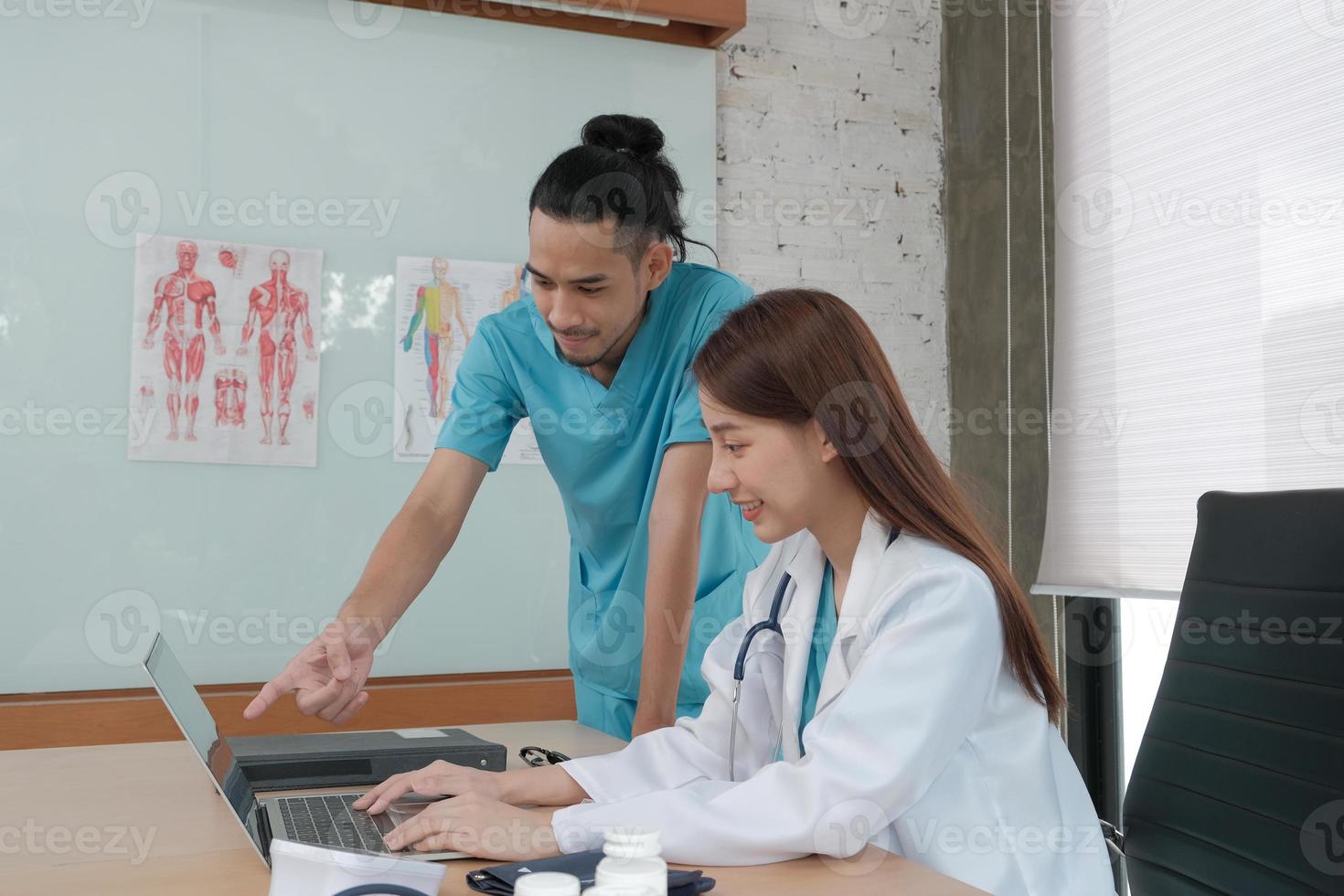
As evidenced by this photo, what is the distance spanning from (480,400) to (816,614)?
78 centimetres

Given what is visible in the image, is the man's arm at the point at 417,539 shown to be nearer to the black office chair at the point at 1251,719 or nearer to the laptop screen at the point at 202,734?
the laptop screen at the point at 202,734

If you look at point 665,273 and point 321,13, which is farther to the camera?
point 321,13

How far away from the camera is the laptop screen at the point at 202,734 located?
3.37 ft

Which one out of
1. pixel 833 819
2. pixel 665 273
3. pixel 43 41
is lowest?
pixel 833 819

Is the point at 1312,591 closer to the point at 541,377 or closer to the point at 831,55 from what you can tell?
the point at 541,377

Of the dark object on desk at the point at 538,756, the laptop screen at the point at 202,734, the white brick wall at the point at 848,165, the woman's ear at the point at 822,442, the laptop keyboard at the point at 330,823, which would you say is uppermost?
the white brick wall at the point at 848,165

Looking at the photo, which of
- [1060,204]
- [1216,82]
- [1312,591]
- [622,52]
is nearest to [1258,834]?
[1312,591]

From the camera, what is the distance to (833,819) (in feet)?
3.27

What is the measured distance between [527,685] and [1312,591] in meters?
1.84

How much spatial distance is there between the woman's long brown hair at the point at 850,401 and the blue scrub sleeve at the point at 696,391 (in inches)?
12.4

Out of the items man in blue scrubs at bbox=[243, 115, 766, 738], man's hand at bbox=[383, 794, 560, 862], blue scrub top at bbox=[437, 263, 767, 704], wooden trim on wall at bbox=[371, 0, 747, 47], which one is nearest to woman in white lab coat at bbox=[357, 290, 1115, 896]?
man's hand at bbox=[383, 794, 560, 862]

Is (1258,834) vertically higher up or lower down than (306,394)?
lower down

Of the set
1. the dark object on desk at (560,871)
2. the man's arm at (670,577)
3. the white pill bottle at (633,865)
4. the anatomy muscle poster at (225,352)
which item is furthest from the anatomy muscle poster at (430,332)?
the white pill bottle at (633,865)

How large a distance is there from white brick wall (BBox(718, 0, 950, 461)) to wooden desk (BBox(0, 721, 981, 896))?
1933 millimetres
